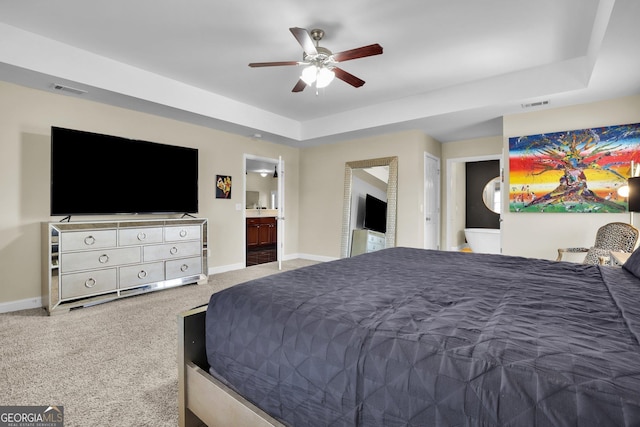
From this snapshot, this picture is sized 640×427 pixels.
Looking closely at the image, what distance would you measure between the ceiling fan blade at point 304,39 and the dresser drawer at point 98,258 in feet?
9.76

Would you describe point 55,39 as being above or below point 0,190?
above

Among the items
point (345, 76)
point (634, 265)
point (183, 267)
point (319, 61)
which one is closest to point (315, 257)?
point (183, 267)

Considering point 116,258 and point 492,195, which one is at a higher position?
point 492,195

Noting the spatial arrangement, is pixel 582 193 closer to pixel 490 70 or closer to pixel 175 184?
pixel 490 70

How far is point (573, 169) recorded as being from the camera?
3.83 meters

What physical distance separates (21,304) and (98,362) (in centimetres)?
201

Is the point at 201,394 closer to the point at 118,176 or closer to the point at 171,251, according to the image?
the point at 171,251

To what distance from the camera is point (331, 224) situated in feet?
20.1

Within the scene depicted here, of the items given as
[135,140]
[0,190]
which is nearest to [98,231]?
[0,190]

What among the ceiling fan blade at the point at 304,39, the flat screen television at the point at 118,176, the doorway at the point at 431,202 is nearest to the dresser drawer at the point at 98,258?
the flat screen television at the point at 118,176

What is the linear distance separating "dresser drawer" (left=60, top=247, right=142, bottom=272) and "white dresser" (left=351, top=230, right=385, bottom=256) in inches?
136

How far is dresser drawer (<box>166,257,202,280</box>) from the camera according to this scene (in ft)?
13.4

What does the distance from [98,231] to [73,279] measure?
1.78 ft

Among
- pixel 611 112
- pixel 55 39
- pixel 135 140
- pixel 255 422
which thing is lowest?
pixel 255 422
